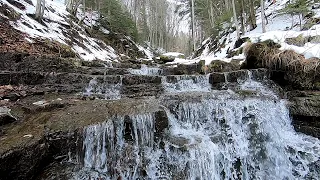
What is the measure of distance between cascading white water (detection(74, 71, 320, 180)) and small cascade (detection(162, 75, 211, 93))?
2105 millimetres

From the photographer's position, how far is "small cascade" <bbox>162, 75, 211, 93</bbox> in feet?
26.6

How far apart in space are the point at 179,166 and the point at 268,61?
518 centimetres

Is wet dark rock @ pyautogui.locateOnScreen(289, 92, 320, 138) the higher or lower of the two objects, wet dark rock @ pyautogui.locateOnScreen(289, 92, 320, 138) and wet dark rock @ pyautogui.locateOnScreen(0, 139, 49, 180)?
the higher

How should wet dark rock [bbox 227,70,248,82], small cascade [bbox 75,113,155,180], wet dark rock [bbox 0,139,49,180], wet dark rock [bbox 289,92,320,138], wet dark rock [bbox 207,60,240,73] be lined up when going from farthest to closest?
1. wet dark rock [bbox 207,60,240,73]
2. wet dark rock [bbox 227,70,248,82]
3. wet dark rock [bbox 289,92,320,138]
4. small cascade [bbox 75,113,155,180]
5. wet dark rock [bbox 0,139,49,180]

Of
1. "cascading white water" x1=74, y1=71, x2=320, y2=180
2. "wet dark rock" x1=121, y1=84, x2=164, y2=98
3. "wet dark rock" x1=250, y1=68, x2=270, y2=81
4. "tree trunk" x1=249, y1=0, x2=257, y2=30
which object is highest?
"tree trunk" x1=249, y1=0, x2=257, y2=30

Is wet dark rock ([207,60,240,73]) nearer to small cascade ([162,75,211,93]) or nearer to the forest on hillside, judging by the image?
small cascade ([162,75,211,93])

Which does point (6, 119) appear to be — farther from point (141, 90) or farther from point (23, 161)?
point (141, 90)

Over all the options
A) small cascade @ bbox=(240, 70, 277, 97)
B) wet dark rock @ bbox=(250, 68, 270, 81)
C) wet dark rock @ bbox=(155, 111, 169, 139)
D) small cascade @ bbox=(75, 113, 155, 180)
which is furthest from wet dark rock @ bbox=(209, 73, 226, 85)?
small cascade @ bbox=(75, 113, 155, 180)

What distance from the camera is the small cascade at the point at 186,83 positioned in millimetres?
8112

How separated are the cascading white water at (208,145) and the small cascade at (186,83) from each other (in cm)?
210

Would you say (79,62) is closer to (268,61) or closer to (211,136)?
(211,136)

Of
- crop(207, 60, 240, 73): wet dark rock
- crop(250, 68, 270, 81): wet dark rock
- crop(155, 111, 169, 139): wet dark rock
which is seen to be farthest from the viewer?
crop(207, 60, 240, 73): wet dark rock

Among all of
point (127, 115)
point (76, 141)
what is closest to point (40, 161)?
point (76, 141)

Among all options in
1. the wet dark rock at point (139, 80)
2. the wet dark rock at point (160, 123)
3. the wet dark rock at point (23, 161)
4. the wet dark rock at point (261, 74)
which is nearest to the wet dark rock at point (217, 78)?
the wet dark rock at point (261, 74)
